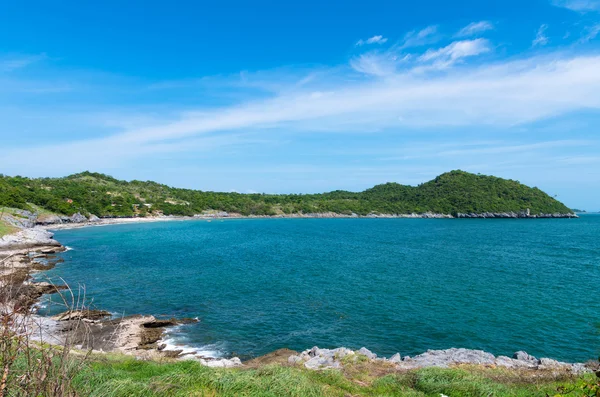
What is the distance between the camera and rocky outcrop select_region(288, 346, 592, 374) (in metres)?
16.0

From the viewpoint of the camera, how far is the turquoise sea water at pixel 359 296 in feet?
74.6

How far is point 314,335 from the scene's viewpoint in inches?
918

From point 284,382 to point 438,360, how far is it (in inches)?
406

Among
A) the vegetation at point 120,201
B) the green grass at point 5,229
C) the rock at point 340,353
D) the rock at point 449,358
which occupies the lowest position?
the rock at point 449,358

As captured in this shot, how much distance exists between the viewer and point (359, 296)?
33125 millimetres

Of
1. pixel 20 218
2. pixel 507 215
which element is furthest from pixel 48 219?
pixel 507 215

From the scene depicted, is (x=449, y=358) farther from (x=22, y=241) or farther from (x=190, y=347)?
(x=22, y=241)

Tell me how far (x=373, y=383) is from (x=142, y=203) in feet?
508

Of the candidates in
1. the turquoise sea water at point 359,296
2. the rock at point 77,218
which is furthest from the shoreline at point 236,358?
the rock at point 77,218

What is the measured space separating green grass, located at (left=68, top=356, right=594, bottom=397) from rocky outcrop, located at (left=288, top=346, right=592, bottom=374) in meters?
2.41

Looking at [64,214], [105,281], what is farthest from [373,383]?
[64,214]

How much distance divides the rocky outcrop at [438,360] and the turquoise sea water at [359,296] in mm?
3422

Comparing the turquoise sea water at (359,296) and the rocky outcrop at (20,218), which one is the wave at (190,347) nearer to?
the turquoise sea water at (359,296)

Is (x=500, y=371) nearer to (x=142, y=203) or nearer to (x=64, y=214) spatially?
(x=64, y=214)
